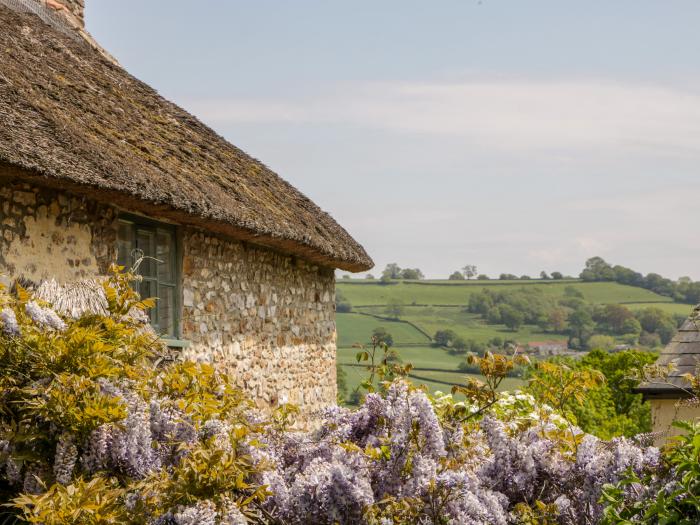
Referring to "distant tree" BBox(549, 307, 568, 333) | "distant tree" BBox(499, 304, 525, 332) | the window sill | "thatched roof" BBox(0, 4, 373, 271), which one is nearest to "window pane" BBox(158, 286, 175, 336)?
the window sill

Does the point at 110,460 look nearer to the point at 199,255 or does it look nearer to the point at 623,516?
the point at 623,516

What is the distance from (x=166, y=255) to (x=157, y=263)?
0.11 m

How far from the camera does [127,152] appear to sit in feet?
25.7

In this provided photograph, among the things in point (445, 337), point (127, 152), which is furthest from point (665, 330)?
point (127, 152)

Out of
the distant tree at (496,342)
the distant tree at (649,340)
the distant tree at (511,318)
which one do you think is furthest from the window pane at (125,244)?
the distant tree at (511,318)

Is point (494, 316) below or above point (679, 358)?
below

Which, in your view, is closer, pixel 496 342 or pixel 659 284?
pixel 496 342

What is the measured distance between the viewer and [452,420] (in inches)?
200

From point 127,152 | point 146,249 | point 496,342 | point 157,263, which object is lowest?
point 496,342

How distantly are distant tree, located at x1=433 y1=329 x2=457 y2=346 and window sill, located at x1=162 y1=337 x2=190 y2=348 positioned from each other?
46.2m

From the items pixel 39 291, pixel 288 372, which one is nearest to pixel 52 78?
pixel 39 291

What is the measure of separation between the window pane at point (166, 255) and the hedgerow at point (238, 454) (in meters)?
3.40

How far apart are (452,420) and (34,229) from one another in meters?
3.25

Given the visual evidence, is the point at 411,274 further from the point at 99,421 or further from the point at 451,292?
the point at 99,421
